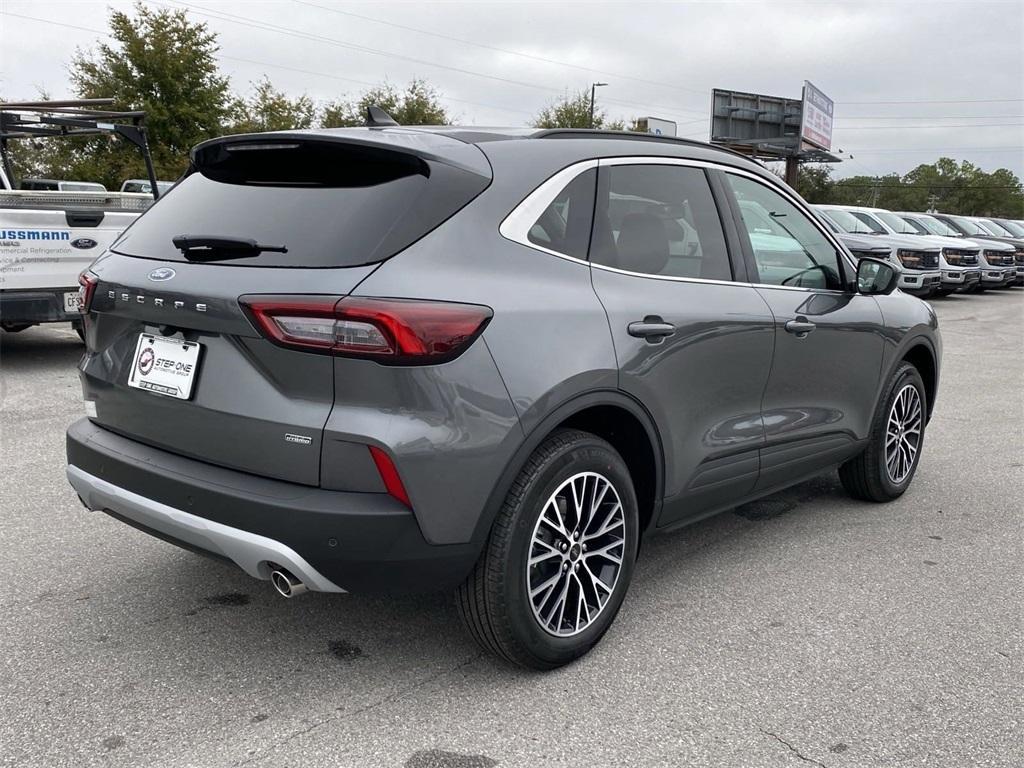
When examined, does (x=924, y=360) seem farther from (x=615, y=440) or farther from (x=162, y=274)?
(x=162, y=274)

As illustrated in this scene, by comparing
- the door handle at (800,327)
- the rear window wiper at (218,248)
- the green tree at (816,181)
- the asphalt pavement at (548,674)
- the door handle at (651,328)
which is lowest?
the asphalt pavement at (548,674)

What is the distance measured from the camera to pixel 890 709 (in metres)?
2.88

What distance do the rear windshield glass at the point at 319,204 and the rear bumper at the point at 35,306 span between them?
5.04 metres

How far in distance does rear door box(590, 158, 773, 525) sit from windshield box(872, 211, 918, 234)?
56.8ft

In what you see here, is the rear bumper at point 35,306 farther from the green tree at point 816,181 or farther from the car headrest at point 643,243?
the green tree at point 816,181

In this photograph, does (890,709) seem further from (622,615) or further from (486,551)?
(486,551)

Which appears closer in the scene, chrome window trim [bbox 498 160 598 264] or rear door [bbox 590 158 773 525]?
chrome window trim [bbox 498 160 598 264]

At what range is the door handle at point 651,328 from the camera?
313cm

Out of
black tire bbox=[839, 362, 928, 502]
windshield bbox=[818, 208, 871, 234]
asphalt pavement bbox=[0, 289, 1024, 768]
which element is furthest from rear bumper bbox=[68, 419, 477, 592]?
windshield bbox=[818, 208, 871, 234]

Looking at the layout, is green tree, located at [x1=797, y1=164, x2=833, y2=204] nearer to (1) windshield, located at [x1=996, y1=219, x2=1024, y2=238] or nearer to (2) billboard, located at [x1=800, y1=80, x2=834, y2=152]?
Answer: (2) billboard, located at [x1=800, y1=80, x2=834, y2=152]

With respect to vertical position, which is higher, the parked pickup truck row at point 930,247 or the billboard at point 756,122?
the billboard at point 756,122

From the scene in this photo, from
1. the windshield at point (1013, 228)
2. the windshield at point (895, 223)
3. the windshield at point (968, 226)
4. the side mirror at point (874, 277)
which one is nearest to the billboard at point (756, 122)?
the windshield at point (1013, 228)

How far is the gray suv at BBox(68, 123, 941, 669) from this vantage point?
8.40 feet

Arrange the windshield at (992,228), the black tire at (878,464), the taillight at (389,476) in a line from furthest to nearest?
1. the windshield at (992,228)
2. the black tire at (878,464)
3. the taillight at (389,476)
